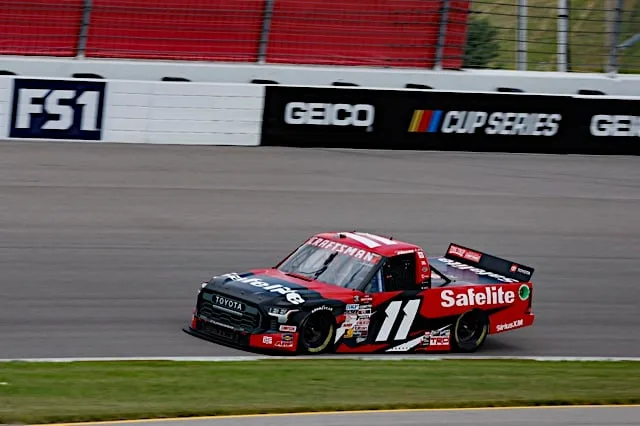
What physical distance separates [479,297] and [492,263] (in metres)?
0.87

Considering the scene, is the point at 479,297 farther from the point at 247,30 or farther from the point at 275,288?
the point at 247,30

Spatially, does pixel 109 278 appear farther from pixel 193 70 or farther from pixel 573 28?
pixel 573 28

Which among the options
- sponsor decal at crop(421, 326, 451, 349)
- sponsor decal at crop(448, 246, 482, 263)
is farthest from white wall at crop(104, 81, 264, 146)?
sponsor decal at crop(421, 326, 451, 349)

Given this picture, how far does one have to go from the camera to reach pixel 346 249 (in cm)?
1300

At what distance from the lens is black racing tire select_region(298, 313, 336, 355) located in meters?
12.1

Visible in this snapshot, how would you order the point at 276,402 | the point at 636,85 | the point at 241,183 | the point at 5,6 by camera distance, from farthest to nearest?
1. the point at 636,85
2. the point at 5,6
3. the point at 241,183
4. the point at 276,402

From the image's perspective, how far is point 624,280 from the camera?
16.6 meters

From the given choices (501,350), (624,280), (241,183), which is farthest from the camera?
(241,183)

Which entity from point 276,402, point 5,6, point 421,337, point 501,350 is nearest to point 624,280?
point 501,350

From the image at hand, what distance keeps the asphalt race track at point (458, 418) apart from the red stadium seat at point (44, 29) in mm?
13006

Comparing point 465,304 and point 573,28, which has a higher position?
point 573,28

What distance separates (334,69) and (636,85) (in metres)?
5.84

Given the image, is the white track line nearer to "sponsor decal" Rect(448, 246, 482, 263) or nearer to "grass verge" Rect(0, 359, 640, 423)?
"grass verge" Rect(0, 359, 640, 423)

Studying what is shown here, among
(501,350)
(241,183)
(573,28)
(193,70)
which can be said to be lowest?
(501,350)
